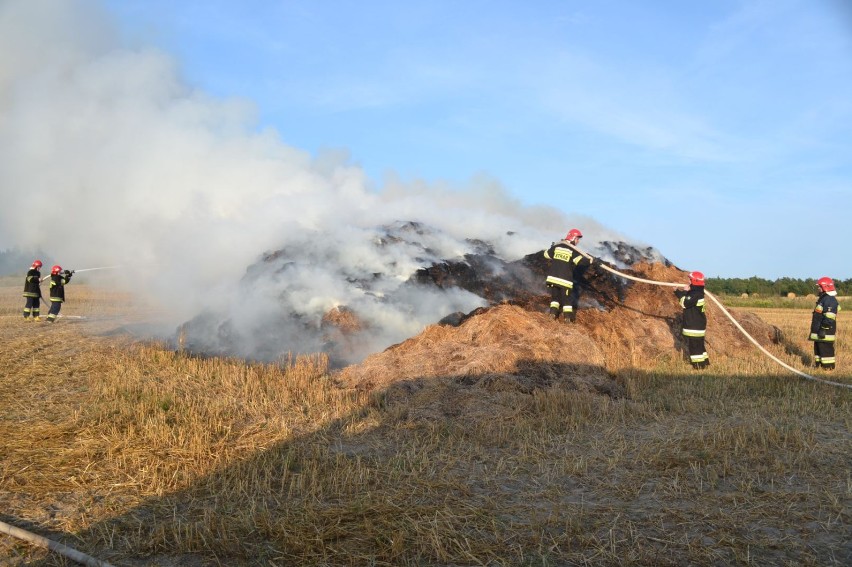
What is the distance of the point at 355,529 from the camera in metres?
4.62

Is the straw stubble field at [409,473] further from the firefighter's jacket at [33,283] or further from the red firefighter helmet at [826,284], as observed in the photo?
the firefighter's jacket at [33,283]

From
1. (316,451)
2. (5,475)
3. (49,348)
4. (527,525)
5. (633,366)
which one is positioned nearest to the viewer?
(527,525)

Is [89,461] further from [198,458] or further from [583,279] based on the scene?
[583,279]

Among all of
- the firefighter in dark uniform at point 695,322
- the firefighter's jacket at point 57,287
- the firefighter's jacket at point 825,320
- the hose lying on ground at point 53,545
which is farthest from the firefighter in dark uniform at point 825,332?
the firefighter's jacket at point 57,287

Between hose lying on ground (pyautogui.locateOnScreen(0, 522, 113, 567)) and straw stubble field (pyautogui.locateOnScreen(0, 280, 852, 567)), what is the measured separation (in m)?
0.06

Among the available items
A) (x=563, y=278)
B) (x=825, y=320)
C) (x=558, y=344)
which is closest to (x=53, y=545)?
(x=558, y=344)

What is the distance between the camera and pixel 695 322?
11.5m

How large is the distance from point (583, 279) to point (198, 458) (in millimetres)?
8995

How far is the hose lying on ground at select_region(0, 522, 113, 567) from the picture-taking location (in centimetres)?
403

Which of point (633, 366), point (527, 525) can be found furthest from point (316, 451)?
point (633, 366)

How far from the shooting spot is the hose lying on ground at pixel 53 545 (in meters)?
4.03

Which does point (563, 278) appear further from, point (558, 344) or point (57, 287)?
point (57, 287)

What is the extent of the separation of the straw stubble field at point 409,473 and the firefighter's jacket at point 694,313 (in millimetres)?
1910

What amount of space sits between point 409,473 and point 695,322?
7.36 metres
